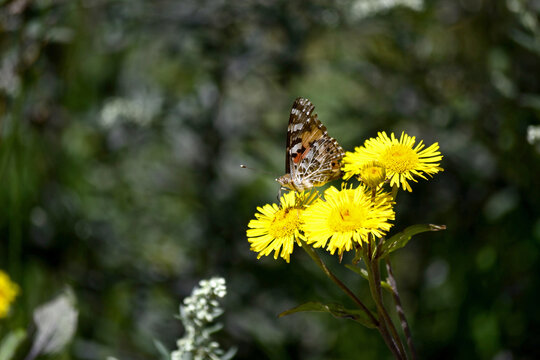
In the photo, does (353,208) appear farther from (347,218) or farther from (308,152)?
(308,152)

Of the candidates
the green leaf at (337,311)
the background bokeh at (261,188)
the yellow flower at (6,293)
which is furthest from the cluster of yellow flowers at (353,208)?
the yellow flower at (6,293)

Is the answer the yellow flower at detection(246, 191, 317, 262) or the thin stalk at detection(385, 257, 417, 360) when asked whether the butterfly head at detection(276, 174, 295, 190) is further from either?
the thin stalk at detection(385, 257, 417, 360)

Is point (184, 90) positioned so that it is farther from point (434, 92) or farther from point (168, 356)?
point (168, 356)

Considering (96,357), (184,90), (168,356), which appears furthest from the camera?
(184,90)

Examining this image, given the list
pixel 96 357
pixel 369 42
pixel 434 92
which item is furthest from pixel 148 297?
pixel 369 42

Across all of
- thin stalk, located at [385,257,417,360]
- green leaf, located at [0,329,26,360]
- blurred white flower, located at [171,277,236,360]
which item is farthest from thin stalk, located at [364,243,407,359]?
green leaf, located at [0,329,26,360]

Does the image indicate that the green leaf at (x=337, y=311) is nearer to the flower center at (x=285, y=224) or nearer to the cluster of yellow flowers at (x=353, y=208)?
the cluster of yellow flowers at (x=353, y=208)

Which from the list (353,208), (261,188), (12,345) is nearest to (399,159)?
(353,208)
